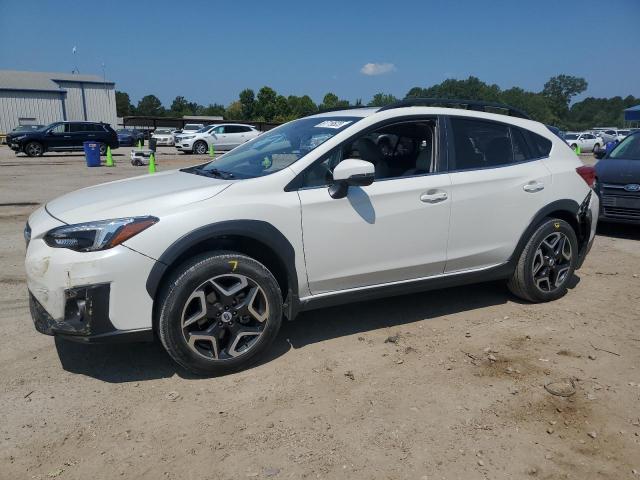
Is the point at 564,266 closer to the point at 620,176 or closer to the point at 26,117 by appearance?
the point at 620,176

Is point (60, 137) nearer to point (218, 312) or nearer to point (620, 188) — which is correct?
point (620, 188)

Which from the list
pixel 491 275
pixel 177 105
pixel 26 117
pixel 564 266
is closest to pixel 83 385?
pixel 491 275

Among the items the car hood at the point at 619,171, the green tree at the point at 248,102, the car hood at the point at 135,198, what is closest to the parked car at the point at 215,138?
the car hood at the point at 619,171

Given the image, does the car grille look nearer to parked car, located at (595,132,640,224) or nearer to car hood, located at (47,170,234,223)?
parked car, located at (595,132,640,224)

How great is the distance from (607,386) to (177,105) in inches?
4819

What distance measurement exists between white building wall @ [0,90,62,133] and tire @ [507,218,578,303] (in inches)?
2173

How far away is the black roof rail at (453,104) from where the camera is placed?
13.6 ft

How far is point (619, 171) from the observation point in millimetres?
7602

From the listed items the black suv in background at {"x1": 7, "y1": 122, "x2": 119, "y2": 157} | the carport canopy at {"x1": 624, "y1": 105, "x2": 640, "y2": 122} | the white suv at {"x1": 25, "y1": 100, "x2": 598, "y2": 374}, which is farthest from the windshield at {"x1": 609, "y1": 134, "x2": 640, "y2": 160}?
the carport canopy at {"x1": 624, "y1": 105, "x2": 640, "y2": 122}

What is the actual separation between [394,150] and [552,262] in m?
1.83

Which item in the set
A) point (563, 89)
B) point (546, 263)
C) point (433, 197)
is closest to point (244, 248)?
point (433, 197)

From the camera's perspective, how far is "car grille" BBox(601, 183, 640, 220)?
733cm

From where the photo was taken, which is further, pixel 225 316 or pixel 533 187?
pixel 533 187

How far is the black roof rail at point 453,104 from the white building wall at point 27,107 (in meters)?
54.7
